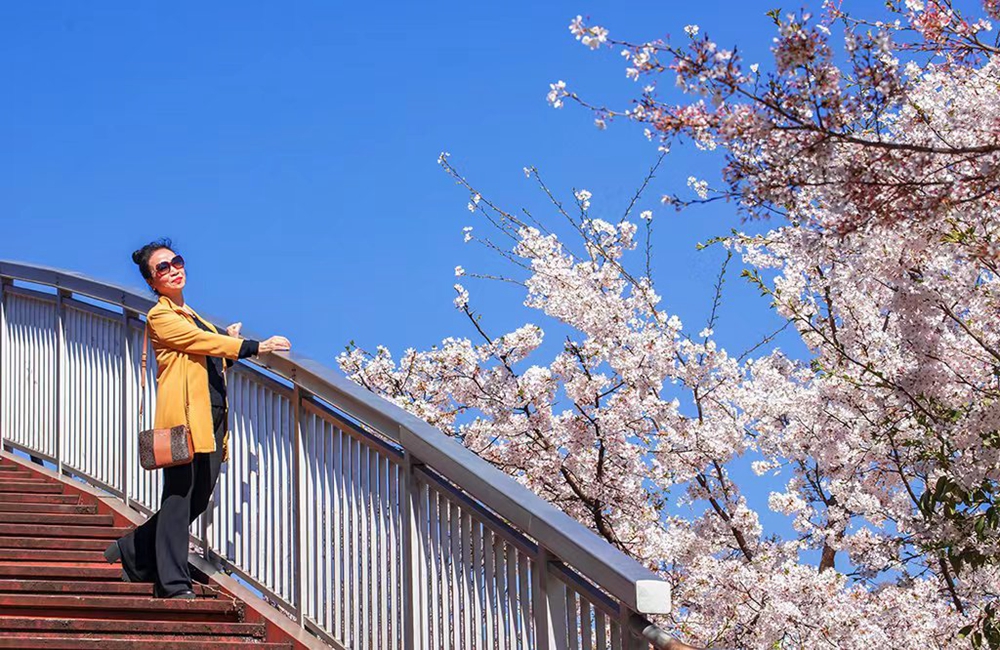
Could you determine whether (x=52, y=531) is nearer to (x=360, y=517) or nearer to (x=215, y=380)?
(x=215, y=380)

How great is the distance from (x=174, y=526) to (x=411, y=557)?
1597mm

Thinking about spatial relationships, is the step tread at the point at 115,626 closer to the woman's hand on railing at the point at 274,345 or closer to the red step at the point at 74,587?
the red step at the point at 74,587

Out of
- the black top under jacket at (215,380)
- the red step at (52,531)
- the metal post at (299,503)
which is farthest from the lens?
the red step at (52,531)

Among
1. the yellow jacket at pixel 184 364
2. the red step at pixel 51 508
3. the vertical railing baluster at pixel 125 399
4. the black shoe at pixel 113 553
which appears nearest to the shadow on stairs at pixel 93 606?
the black shoe at pixel 113 553

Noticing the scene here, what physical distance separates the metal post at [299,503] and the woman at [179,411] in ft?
1.11

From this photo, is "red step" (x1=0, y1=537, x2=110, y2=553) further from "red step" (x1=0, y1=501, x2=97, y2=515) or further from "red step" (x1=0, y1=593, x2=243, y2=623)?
"red step" (x1=0, y1=593, x2=243, y2=623)

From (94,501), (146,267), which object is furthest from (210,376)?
(94,501)

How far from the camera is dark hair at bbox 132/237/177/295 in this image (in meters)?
6.63

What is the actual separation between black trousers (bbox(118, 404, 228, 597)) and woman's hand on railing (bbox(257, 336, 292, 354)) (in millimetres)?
445

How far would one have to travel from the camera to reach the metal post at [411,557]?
5.22 m

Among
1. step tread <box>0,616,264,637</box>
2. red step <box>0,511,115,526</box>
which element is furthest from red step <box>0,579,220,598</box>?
red step <box>0,511,115,526</box>

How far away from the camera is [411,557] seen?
5285 mm

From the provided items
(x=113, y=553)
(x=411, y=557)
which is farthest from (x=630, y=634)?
(x=113, y=553)

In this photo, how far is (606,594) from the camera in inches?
167
